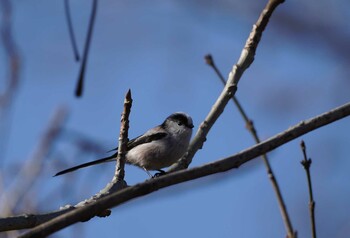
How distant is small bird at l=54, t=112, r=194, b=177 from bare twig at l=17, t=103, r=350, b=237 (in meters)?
2.11

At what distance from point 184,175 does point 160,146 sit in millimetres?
2498

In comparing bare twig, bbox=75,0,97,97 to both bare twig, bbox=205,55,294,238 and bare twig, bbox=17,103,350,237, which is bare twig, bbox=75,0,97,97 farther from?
bare twig, bbox=17,103,350,237

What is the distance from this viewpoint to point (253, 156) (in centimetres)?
123

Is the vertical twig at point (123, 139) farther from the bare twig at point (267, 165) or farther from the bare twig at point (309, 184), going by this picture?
the bare twig at point (309, 184)

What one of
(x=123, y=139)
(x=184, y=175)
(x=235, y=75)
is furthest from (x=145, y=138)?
(x=184, y=175)

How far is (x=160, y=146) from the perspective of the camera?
363 centimetres

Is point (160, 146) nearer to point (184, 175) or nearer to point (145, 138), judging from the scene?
point (145, 138)

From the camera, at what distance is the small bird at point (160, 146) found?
3.53 m

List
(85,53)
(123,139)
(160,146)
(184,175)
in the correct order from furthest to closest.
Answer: (160,146), (123,139), (85,53), (184,175)

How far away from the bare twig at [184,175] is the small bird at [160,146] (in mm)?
2106

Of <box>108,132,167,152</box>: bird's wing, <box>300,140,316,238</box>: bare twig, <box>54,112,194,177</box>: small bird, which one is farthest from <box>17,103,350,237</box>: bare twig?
<box>108,132,167,152</box>: bird's wing

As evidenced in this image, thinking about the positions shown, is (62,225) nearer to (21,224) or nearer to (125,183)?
(21,224)

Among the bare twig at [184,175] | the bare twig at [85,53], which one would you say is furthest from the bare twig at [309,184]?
the bare twig at [85,53]

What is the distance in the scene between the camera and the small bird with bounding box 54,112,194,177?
3.53m
